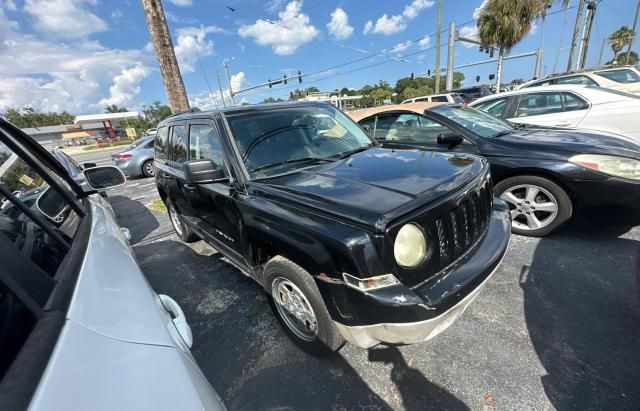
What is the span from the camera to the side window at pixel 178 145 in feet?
11.2

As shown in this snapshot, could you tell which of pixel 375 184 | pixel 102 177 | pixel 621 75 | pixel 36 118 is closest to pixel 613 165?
pixel 375 184

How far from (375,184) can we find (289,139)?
1.11m

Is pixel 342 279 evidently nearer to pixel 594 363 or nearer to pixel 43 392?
pixel 43 392

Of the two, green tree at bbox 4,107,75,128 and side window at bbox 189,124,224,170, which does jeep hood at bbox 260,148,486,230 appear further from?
green tree at bbox 4,107,75,128

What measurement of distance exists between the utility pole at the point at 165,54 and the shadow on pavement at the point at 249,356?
18.0 feet

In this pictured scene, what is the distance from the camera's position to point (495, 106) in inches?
245

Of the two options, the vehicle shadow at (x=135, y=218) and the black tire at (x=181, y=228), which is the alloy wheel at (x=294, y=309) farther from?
the vehicle shadow at (x=135, y=218)

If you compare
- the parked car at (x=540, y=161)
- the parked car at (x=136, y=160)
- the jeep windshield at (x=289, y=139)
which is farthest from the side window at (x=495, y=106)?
the parked car at (x=136, y=160)

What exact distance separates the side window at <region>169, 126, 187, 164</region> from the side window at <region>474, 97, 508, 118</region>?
5.88 meters

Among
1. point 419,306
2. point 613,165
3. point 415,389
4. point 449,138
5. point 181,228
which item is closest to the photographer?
point 419,306

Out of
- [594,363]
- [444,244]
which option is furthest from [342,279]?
[594,363]

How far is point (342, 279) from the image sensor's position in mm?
1665

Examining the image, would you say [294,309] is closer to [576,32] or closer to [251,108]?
[251,108]

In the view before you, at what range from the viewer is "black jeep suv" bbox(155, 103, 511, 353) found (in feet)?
5.31
